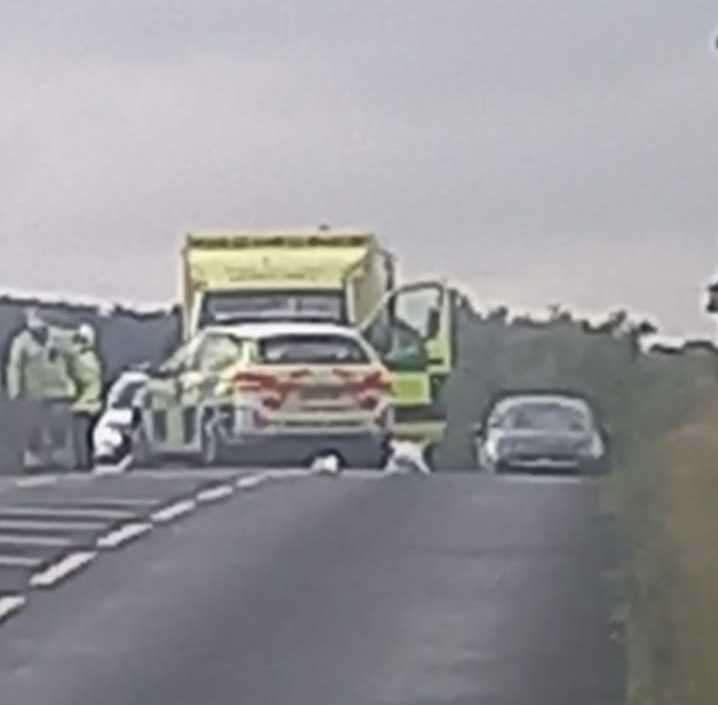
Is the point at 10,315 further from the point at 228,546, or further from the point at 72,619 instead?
the point at 72,619

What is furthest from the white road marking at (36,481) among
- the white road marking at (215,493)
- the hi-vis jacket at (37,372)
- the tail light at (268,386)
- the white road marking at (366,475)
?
the hi-vis jacket at (37,372)

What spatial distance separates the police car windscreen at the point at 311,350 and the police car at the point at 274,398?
0.4 inches

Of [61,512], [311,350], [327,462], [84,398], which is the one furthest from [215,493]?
[84,398]

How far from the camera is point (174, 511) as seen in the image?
2506 cm

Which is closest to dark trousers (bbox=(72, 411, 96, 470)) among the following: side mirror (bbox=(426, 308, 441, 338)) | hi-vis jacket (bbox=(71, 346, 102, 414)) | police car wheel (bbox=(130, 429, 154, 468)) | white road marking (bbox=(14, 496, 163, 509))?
hi-vis jacket (bbox=(71, 346, 102, 414))

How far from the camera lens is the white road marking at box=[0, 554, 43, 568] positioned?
2050 centimetres

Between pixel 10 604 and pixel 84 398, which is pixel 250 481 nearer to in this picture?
pixel 10 604

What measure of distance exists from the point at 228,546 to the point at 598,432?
1964 centimetres

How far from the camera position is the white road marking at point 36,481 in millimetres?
29198

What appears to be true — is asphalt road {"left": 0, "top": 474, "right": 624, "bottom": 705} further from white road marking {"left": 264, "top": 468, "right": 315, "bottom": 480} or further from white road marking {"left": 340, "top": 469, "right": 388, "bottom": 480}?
white road marking {"left": 340, "top": 469, "right": 388, "bottom": 480}

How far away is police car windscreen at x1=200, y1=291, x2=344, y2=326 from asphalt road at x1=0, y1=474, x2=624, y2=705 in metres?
14.2

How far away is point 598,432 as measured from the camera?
4119 cm

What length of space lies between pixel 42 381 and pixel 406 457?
4.95 m

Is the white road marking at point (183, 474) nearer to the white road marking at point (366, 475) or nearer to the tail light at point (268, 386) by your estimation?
the white road marking at point (366, 475)
